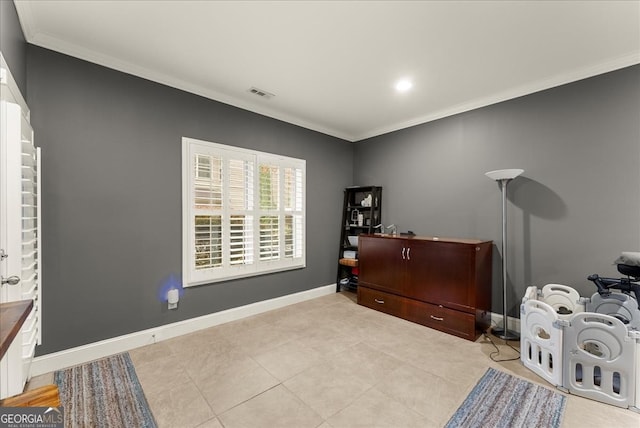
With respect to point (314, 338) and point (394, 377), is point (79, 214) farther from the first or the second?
point (394, 377)

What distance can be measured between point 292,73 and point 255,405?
2929 millimetres

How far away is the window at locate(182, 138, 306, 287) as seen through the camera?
3.07 metres

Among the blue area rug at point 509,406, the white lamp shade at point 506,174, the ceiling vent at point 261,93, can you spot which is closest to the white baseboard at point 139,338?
the blue area rug at point 509,406

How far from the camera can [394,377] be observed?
7.30ft

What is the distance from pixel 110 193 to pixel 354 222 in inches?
134

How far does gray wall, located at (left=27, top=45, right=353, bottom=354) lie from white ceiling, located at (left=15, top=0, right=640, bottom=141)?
0.77ft

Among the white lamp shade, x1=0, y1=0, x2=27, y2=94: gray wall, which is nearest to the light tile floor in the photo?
the white lamp shade

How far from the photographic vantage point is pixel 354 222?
4.79 meters

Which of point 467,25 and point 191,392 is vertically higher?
point 467,25

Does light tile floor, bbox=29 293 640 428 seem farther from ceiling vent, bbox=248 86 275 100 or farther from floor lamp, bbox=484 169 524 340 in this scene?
ceiling vent, bbox=248 86 275 100

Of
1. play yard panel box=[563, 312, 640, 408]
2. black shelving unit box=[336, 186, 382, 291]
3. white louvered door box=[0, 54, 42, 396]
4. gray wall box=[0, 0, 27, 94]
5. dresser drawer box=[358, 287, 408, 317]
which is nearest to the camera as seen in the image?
white louvered door box=[0, 54, 42, 396]

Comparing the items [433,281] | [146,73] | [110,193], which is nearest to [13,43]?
[146,73]

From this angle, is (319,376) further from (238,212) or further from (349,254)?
(349,254)

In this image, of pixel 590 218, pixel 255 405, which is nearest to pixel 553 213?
pixel 590 218
